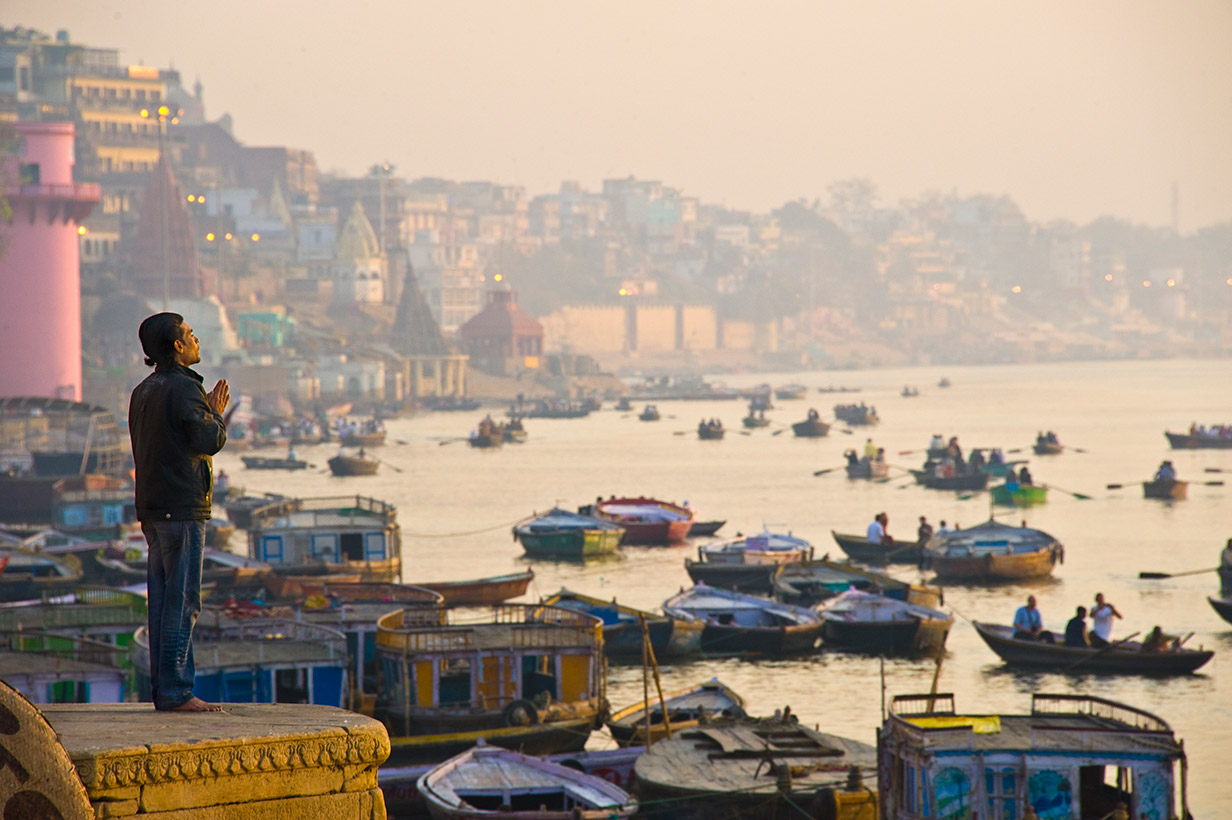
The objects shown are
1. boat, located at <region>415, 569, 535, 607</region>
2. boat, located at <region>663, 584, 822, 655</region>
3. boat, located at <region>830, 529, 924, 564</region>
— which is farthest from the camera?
boat, located at <region>830, 529, 924, 564</region>

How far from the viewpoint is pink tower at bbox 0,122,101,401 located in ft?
172

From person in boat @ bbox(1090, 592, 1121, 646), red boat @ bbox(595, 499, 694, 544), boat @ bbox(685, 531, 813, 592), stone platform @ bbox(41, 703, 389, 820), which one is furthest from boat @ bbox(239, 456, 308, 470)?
stone platform @ bbox(41, 703, 389, 820)

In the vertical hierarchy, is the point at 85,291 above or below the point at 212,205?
below

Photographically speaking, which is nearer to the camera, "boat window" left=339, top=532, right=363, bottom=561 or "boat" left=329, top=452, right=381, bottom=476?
"boat window" left=339, top=532, right=363, bottom=561

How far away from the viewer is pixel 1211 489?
173ft

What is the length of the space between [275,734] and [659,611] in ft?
74.5

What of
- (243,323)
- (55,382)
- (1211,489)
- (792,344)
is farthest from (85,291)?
(792,344)

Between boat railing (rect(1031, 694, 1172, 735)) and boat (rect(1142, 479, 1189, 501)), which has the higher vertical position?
boat railing (rect(1031, 694, 1172, 735))

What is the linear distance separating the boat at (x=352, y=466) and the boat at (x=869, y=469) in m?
16.7

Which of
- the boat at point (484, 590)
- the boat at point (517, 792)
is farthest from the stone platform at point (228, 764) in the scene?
the boat at point (484, 590)

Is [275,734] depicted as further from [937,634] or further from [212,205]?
[212,205]

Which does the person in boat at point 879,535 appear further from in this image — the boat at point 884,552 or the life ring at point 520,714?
the life ring at point 520,714

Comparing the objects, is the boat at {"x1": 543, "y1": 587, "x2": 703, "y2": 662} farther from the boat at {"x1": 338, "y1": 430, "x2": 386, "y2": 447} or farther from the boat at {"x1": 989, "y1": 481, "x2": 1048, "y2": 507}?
the boat at {"x1": 338, "y1": 430, "x2": 386, "y2": 447}

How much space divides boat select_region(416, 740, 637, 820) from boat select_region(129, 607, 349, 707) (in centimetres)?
220
